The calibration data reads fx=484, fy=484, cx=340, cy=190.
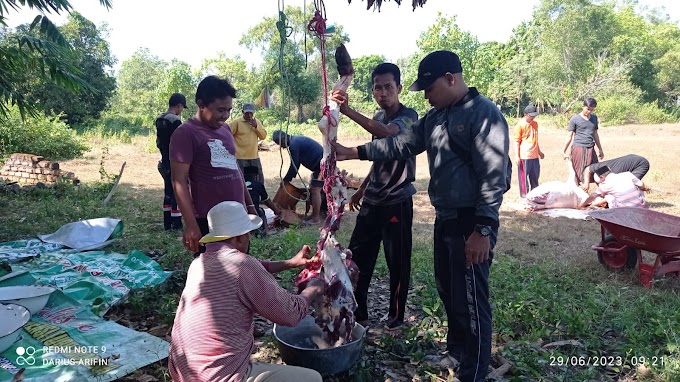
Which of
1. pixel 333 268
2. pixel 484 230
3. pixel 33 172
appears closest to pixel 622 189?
pixel 484 230

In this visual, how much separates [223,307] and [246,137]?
559 cm

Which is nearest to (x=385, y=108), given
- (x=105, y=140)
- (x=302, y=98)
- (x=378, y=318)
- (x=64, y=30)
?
(x=378, y=318)

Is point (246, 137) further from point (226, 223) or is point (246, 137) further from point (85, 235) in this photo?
point (226, 223)

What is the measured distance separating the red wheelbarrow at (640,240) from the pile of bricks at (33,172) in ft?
33.8

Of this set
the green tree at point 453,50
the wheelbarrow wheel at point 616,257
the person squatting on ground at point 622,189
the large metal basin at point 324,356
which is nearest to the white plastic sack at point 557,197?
the person squatting on ground at point 622,189

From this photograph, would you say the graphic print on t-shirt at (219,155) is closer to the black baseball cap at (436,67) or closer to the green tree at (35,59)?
the black baseball cap at (436,67)

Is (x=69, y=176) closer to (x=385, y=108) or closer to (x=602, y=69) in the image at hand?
(x=385, y=108)

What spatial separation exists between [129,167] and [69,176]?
3.97 metres

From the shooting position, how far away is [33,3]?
17.6 feet

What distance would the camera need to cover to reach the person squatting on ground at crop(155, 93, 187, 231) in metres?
6.36

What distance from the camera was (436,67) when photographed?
113 inches

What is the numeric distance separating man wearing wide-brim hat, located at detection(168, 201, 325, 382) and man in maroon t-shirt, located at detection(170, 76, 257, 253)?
1132 millimetres

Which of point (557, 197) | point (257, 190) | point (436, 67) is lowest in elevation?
point (557, 197)

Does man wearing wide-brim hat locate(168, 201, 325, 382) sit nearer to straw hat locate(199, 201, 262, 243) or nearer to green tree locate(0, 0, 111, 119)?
straw hat locate(199, 201, 262, 243)
